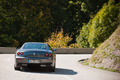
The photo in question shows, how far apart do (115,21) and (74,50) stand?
1468 cm

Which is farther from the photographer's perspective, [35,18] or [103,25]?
[35,18]

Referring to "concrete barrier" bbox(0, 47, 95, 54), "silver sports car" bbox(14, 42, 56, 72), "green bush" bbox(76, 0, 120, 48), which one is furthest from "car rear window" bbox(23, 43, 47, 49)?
"green bush" bbox(76, 0, 120, 48)

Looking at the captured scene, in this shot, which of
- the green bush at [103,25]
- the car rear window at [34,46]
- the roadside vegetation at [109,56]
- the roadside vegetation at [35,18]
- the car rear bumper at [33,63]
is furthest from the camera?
the roadside vegetation at [35,18]

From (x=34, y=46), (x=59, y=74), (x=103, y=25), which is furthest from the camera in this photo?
(x=103, y=25)

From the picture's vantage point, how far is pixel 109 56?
56.6 ft

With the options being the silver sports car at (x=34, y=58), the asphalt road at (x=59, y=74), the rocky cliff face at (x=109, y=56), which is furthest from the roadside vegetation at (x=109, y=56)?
the silver sports car at (x=34, y=58)

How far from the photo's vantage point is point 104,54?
18016 millimetres

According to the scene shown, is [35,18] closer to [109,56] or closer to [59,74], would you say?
[109,56]

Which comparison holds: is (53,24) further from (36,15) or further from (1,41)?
(1,41)

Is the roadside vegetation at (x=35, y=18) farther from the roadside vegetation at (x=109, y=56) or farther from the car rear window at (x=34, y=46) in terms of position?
the car rear window at (x=34, y=46)

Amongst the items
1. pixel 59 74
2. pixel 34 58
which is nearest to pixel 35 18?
pixel 34 58

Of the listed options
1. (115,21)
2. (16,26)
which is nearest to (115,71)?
(115,21)

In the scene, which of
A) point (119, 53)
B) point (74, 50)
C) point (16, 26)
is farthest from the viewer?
point (16, 26)

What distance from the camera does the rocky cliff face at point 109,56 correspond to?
1607cm
